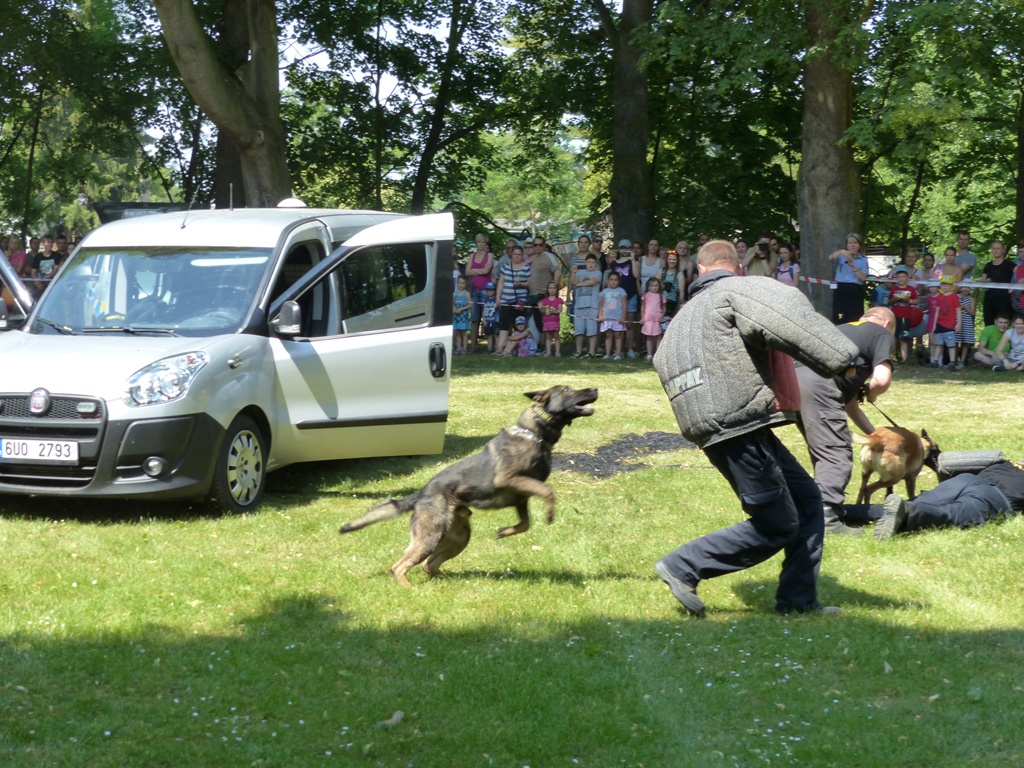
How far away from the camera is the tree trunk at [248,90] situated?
18.2 metres

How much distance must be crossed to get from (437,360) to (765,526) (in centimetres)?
463

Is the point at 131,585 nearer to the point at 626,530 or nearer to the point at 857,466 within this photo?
the point at 626,530

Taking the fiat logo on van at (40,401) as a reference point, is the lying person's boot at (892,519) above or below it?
below

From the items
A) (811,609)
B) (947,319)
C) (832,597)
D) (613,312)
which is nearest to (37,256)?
(613,312)

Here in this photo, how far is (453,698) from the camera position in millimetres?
5277

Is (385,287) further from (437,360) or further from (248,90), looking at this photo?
(248,90)

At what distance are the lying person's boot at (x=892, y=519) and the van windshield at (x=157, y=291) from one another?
4844mm

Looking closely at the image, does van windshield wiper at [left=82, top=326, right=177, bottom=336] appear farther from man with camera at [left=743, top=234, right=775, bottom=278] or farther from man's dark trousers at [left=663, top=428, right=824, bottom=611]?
man with camera at [left=743, top=234, right=775, bottom=278]

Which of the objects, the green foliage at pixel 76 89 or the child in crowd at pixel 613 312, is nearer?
the child in crowd at pixel 613 312

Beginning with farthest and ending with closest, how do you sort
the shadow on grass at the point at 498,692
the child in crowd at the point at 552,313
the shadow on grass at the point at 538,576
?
the child in crowd at the point at 552,313 → the shadow on grass at the point at 538,576 → the shadow on grass at the point at 498,692

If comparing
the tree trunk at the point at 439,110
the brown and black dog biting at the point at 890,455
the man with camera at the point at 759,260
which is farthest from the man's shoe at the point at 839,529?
the tree trunk at the point at 439,110

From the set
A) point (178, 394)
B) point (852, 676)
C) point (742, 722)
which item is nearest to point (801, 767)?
point (742, 722)

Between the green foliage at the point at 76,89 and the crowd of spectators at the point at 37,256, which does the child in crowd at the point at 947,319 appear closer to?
the crowd of spectators at the point at 37,256

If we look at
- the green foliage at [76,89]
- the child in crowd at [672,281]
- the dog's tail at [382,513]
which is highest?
the green foliage at [76,89]
